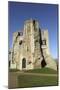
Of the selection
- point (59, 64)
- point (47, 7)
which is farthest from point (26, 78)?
point (47, 7)

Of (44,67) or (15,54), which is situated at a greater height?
(15,54)

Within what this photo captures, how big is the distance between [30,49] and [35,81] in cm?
34

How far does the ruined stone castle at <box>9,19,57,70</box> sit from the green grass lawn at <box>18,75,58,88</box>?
0.10 meters

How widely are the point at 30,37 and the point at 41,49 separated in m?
0.18

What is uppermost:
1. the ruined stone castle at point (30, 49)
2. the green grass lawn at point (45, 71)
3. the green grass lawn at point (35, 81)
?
the ruined stone castle at point (30, 49)

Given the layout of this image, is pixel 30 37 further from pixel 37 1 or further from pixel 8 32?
pixel 37 1

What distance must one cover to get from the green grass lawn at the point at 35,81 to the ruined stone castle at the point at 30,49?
4.1 inches

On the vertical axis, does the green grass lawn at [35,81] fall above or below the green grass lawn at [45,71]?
below

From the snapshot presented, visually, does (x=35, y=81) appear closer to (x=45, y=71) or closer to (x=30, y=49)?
(x=45, y=71)

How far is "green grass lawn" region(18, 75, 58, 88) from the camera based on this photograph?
2.27 meters

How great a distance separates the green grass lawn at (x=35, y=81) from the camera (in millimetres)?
2273

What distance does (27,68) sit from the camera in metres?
2.29

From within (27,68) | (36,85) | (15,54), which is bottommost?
(36,85)

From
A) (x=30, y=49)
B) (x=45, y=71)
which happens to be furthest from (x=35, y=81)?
(x=30, y=49)
